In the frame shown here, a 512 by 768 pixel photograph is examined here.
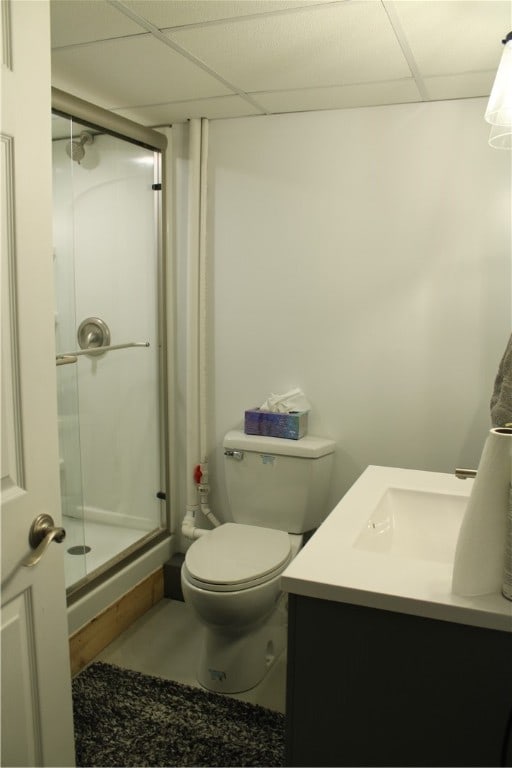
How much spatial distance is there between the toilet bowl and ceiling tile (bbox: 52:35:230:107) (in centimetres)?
159

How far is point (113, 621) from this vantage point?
92.0 inches

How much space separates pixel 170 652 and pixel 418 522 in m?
1.21

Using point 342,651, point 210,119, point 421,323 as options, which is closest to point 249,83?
point 210,119

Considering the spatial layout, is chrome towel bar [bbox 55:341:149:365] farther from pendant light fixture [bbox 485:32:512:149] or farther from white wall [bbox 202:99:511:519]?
pendant light fixture [bbox 485:32:512:149]

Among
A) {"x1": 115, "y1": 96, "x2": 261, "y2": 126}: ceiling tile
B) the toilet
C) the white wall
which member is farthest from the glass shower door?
the white wall

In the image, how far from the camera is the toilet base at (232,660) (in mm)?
2076

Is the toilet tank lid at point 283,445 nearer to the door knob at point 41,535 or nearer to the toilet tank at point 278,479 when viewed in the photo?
the toilet tank at point 278,479

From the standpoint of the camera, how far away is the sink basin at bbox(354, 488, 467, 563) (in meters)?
1.49

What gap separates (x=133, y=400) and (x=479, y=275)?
151cm

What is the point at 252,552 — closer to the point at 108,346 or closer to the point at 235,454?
the point at 235,454

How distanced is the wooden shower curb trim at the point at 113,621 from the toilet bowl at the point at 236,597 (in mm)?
400

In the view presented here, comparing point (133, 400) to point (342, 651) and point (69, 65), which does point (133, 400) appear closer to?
point (69, 65)

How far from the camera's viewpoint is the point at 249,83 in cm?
205

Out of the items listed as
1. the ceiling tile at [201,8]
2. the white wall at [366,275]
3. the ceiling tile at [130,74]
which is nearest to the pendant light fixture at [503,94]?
the ceiling tile at [201,8]
